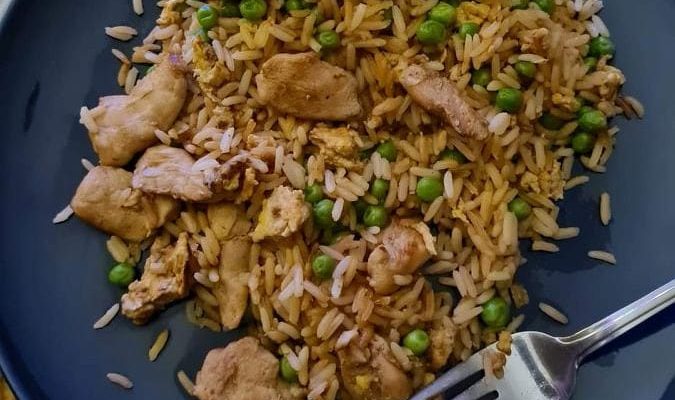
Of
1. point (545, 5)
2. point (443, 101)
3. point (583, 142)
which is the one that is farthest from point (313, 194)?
point (545, 5)

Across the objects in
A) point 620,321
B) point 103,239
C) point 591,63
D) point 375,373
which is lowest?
point 375,373

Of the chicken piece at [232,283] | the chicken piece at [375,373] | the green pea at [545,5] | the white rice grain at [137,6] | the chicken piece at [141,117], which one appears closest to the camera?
the chicken piece at [375,373]

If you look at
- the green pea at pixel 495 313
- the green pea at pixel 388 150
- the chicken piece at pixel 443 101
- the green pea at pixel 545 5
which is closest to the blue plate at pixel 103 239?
the green pea at pixel 495 313

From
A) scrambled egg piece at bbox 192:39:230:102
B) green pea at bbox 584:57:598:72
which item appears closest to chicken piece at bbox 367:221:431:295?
scrambled egg piece at bbox 192:39:230:102

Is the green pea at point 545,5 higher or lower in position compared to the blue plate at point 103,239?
higher

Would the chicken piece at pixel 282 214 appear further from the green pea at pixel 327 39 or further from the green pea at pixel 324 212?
the green pea at pixel 327 39

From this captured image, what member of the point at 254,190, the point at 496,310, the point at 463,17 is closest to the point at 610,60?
the point at 463,17

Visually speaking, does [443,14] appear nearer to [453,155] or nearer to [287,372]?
[453,155]
